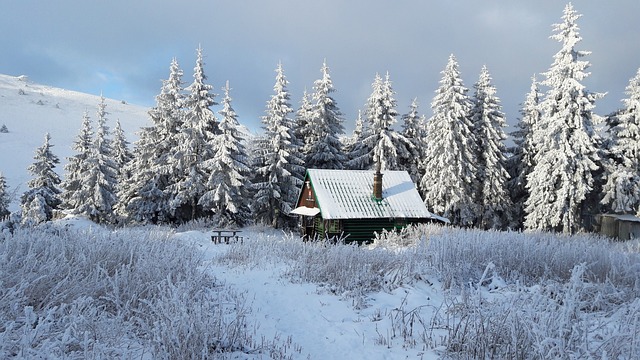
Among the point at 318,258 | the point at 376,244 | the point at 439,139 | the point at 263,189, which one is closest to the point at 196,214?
the point at 263,189

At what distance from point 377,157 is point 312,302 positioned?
2625 centimetres

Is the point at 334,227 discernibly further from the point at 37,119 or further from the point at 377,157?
the point at 37,119

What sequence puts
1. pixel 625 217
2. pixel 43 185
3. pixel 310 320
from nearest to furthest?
1. pixel 310 320
2. pixel 625 217
3. pixel 43 185

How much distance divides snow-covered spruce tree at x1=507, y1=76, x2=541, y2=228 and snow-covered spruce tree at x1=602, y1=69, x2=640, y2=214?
5.01 m

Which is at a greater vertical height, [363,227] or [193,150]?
[193,150]

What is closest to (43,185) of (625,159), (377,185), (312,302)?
(377,185)

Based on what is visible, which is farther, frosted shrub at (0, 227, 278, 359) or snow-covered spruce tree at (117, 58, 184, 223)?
snow-covered spruce tree at (117, 58, 184, 223)

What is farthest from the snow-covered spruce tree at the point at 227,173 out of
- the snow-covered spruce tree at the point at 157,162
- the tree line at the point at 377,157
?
the snow-covered spruce tree at the point at 157,162

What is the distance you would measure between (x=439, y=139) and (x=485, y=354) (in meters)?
26.7

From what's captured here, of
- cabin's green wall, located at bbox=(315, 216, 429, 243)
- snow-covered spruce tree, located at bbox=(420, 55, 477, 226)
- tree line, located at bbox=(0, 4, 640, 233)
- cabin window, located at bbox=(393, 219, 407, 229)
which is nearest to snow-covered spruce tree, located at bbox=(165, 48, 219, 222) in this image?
tree line, located at bbox=(0, 4, 640, 233)

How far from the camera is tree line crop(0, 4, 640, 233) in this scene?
23.5 meters

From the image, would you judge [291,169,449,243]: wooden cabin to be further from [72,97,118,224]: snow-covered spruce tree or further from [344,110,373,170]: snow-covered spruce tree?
[72,97,118,224]: snow-covered spruce tree

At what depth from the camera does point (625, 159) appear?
24.8 metres

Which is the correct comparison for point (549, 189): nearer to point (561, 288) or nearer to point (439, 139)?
point (439, 139)
